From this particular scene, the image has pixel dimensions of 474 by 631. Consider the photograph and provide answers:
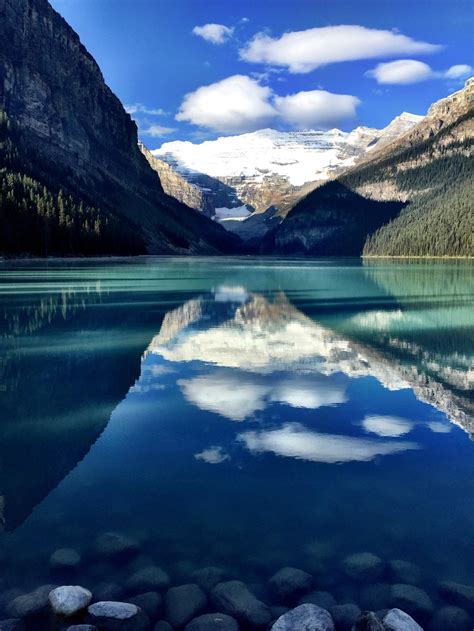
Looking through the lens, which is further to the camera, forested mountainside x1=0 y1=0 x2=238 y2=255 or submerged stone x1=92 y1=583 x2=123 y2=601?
forested mountainside x1=0 y1=0 x2=238 y2=255

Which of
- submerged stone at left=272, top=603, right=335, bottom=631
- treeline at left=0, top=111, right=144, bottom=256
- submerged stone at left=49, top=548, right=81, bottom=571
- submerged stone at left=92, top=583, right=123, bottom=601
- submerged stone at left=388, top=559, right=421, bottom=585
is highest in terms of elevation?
treeline at left=0, top=111, right=144, bottom=256

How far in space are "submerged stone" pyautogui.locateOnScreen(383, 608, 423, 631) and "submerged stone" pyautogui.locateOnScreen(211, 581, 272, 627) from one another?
1164 mm

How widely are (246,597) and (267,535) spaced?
1309 millimetres

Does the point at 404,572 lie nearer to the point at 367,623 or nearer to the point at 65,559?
the point at 367,623

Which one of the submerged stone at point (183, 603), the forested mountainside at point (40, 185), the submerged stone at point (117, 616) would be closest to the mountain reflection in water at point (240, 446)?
the submerged stone at point (183, 603)

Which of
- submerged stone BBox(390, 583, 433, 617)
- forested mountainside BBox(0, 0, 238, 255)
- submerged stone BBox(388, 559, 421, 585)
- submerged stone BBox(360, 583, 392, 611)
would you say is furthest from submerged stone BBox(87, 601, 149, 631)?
forested mountainside BBox(0, 0, 238, 255)

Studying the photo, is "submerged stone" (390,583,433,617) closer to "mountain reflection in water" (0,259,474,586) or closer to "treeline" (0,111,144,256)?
"mountain reflection in water" (0,259,474,586)

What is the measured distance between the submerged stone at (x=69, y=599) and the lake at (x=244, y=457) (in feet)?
1.63

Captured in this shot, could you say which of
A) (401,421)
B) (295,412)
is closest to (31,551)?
(295,412)

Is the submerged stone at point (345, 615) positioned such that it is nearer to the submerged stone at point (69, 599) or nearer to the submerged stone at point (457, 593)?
the submerged stone at point (457, 593)

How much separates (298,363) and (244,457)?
27.9ft

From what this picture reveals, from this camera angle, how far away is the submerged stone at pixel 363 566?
20.8 ft

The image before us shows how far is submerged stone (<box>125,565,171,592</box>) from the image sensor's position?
6113mm

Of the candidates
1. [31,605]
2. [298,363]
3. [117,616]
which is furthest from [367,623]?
[298,363]
